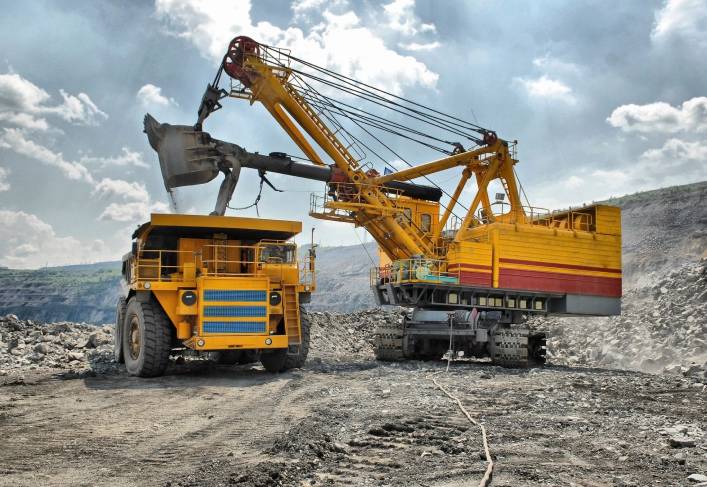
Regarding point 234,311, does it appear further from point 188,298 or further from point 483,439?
point 483,439

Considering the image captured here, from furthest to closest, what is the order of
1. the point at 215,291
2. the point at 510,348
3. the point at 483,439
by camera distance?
the point at 510,348 < the point at 215,291 < the point at 483,439

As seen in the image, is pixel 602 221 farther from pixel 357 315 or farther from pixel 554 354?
pixel 357 315

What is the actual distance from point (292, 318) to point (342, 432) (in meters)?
6.69

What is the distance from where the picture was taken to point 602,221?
1998 centimetres

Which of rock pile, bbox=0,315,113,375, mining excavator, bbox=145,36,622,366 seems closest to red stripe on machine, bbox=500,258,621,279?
mining excavator, bbox=145,36,622,366

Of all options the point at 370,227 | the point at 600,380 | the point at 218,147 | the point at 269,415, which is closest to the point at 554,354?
the point at 370,227

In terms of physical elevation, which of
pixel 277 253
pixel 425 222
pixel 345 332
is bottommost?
pixel 345 332

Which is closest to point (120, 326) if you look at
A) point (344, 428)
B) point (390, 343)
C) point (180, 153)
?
point (180, 153)

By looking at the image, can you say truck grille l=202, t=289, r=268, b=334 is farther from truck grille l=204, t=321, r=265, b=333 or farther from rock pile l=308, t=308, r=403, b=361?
rock pile l=308, t=308, r=403, b=361

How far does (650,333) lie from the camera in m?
22.2

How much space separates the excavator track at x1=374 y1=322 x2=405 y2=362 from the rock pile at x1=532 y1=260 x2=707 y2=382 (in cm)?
699

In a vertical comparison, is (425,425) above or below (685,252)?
below

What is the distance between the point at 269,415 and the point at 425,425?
219cm

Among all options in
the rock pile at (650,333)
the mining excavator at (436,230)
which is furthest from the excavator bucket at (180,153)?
the rock pile at (650,333)
